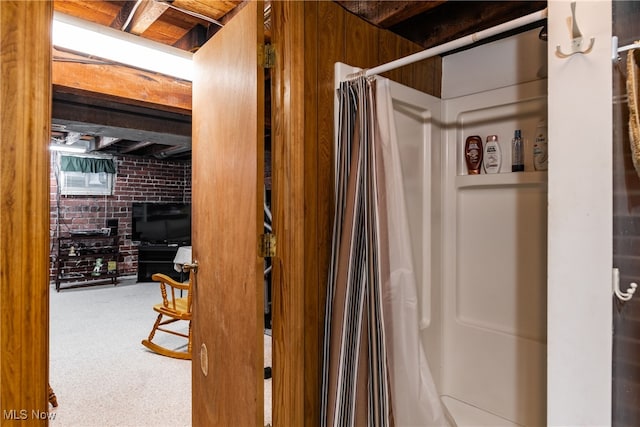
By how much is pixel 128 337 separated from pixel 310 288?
3.15 metres

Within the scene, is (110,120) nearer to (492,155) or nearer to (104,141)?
(492,155)

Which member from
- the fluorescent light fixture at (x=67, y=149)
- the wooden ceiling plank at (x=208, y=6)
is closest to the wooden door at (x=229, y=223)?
the wooden ceiling plank at (x=208, y=6)

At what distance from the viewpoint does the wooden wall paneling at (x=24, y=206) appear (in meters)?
0.90

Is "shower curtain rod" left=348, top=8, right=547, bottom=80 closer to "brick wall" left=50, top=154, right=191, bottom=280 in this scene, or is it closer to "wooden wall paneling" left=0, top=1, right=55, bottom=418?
"wooden wall paneling" left=0, top=1, right=55, bottom=418

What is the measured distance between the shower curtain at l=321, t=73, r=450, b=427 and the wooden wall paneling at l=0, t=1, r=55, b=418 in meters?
0.89

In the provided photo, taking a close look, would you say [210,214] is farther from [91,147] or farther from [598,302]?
[91,147]

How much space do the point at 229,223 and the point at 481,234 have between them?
1267 mm

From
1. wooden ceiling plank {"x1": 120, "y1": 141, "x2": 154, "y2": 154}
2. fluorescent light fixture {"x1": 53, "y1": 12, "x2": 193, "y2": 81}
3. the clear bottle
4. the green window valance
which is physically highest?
wooden ceiling plank {"x1": 120, "y1": 141, "x2": 154, "y2": 154}

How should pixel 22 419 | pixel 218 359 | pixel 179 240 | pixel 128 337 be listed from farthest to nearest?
1. pixel 179 240
2. pixel 128 337
3. pixel 218 359
4. pixel 22 419

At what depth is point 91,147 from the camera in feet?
20.1

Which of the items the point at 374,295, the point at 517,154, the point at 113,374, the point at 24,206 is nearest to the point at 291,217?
the point at 374,295

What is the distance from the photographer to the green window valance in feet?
20.7

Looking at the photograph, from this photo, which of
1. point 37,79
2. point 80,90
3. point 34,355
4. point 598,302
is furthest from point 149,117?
point 598,302

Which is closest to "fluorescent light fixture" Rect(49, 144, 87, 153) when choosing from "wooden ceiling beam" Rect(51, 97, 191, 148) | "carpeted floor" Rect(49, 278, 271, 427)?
"carpeted floor" Rect(49, 278, 271, 427)
